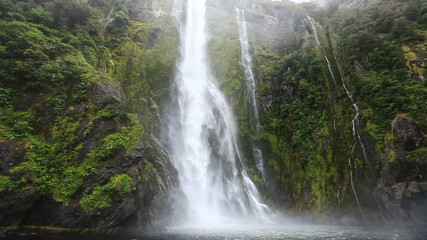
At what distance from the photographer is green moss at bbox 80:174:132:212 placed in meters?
12.7

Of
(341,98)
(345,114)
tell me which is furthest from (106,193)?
(341,98)

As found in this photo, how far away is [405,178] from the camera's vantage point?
55.1 ft

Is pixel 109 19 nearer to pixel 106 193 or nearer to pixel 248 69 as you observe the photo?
pixel 248 69

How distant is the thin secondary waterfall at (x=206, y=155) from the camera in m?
20.5

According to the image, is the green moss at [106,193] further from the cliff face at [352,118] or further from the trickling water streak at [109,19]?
the trickling water streak at [109,19]

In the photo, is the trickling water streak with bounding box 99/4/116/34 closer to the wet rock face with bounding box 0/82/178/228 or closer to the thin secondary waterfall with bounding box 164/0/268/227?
the thin secondary waterfall with bounding box 164/0/268/227

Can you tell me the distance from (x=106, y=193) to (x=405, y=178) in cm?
1836

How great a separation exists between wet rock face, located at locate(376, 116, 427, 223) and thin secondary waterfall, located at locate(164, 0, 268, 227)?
8.77m

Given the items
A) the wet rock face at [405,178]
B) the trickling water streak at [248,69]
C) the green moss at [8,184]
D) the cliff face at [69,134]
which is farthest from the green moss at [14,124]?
the wet rock face at [405,178]

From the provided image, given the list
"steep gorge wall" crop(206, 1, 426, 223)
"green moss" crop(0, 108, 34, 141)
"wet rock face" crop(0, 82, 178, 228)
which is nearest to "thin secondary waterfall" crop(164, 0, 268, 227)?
"steep gorge wall" crop(206, 1, 426, 223)

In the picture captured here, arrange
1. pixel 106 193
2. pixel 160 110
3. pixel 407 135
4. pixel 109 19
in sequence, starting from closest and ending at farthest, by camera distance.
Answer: pixel 106 193 < pixel 407 135 < pixel 160 110 < pixel 109 19

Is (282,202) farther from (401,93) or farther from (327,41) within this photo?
(327,41)

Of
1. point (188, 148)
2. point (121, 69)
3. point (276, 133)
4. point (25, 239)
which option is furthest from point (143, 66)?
point (25, 239)

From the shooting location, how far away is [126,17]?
1035 inches
